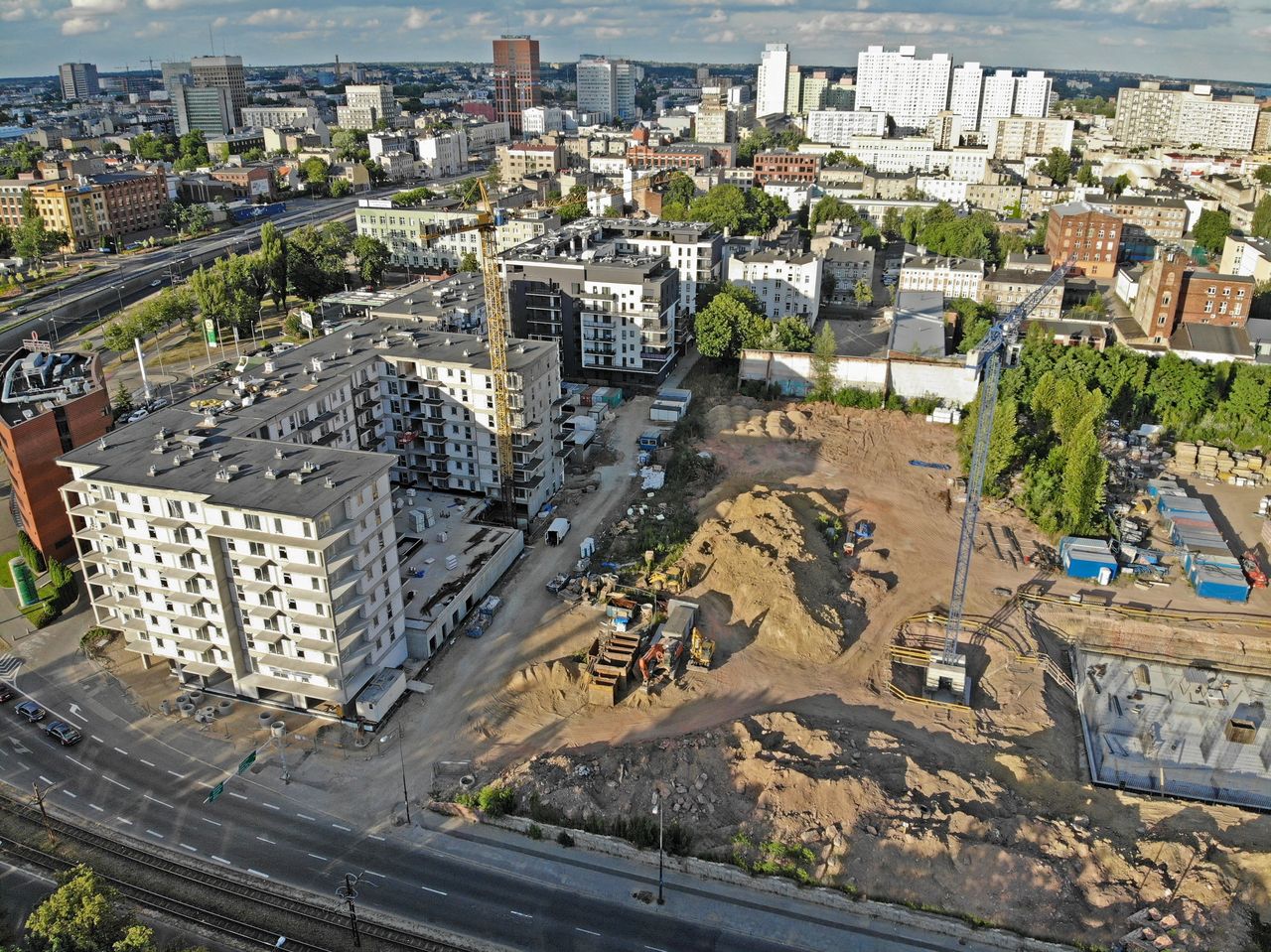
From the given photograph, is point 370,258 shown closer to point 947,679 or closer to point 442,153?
point 947,679

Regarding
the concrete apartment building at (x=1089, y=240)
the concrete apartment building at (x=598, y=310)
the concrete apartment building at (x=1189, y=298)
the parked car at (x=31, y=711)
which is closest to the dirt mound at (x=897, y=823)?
→ the parked car at (x=31, y=711)

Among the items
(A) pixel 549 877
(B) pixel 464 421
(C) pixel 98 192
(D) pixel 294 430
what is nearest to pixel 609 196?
(C) pixel 98 192

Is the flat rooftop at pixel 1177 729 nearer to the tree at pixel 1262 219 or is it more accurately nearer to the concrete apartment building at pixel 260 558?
the concrete apartment building at pixel 260 558

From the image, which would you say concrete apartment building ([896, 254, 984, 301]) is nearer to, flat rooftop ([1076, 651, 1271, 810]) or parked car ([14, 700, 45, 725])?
flat rooftop ([1076, 651, 1271, 810])

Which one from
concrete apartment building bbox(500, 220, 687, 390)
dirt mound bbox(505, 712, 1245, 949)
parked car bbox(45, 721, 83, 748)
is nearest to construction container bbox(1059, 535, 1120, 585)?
dirt mound bbox(505, 712, 1245, 949)

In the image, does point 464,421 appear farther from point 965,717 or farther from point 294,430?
point 965,717
